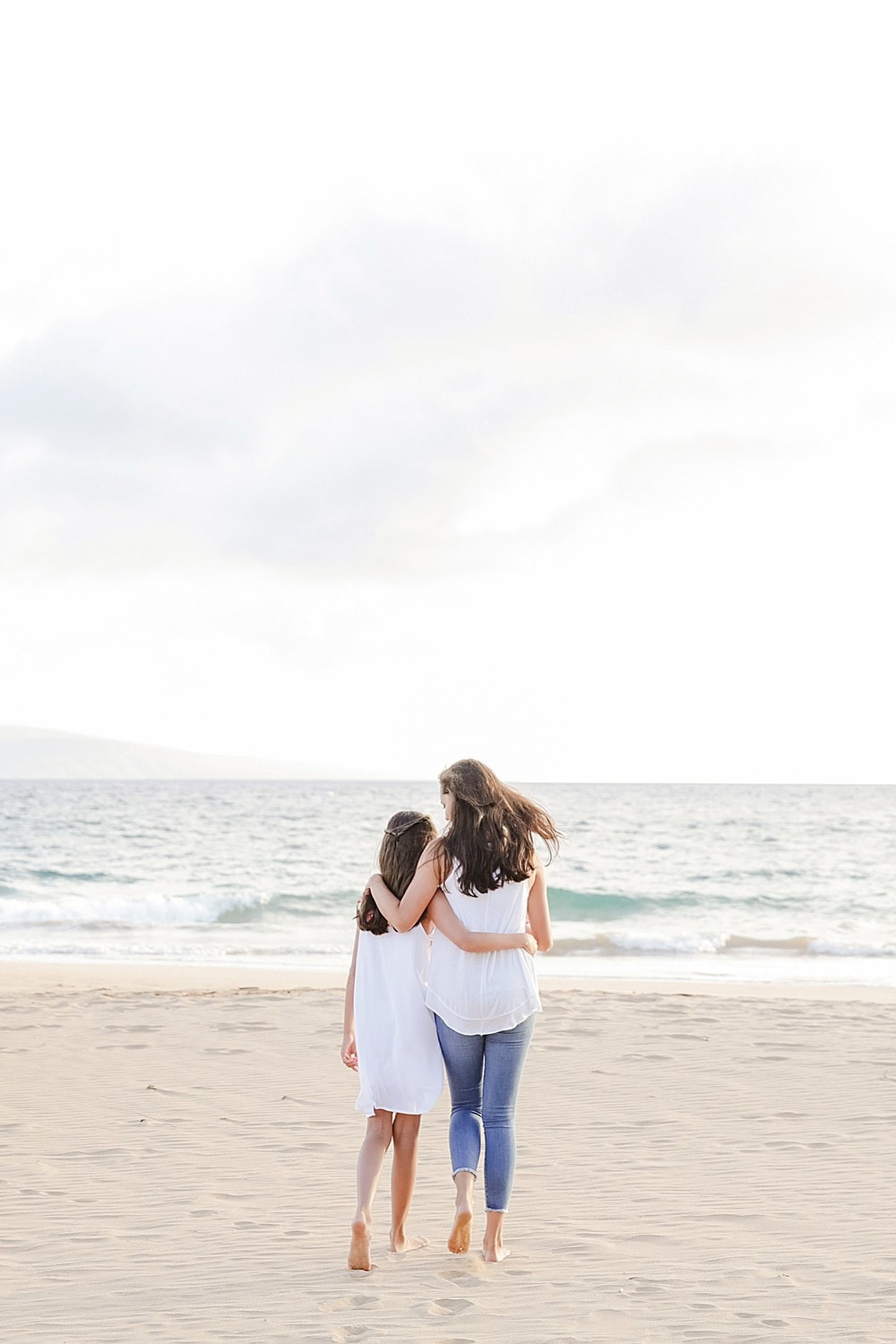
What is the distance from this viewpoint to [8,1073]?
7.43m

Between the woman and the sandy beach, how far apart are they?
0.54 metres

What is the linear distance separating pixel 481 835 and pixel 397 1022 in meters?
0.76

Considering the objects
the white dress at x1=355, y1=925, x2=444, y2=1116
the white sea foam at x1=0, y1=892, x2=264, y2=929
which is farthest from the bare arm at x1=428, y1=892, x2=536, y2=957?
the white sea foam at x1=0, y1=892, x2=264, y2=929

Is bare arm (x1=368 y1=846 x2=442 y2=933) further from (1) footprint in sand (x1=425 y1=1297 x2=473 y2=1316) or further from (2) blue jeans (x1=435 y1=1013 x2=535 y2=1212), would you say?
(1) footprint in sand (x1=425 y1=1297 x2=473 y2=1316)

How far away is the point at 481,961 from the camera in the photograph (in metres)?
3.94

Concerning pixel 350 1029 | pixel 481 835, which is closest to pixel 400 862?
pixel 481 835

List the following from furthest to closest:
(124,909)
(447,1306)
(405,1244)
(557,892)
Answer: (557,892), (124,909), (405,1244), (447,1306)

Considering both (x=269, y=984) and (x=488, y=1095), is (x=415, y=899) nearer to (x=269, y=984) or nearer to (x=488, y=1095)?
(x=488, y=1095)

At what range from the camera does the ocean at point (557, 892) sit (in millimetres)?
15758

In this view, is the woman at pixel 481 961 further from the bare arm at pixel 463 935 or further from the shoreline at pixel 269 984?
the shoreline at pixel 269 984

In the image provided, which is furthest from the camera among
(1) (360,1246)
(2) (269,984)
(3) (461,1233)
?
(2) (269,984)

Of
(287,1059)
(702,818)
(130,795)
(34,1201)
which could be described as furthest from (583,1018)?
(130,795)

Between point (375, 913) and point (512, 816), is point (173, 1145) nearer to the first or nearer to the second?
point (375, 913)

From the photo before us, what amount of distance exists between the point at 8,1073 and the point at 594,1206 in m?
4.38
